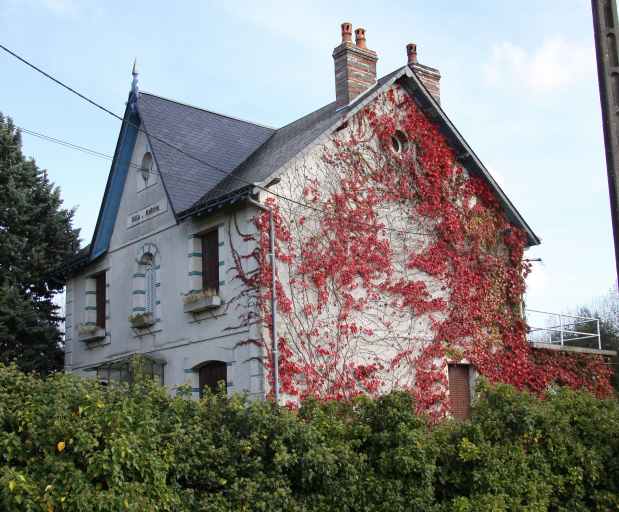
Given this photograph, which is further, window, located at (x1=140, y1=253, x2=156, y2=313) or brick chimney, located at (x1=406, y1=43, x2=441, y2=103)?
brick chimney, located at (x1=406, y1=43, x2=441, y2=103)

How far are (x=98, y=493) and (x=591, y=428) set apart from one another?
7.46 metres

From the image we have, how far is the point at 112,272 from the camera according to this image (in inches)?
794

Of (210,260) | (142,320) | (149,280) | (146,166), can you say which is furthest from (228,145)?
(142,320)

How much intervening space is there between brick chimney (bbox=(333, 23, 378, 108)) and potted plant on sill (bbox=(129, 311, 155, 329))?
21.5 ft

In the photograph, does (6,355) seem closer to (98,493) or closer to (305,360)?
(305,360)

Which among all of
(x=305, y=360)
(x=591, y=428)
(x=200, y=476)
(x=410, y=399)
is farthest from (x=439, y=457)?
(x=305, y=360)

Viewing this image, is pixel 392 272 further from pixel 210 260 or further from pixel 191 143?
pixel 191 143

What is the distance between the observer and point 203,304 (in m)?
16.4

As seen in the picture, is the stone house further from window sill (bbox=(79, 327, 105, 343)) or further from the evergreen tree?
the evergreen tree

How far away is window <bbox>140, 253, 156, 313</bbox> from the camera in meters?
18.7

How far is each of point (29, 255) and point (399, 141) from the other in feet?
34.0

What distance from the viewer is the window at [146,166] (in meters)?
19.2

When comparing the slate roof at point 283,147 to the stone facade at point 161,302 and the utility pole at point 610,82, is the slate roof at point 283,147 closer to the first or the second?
the stone facade at point 161,302

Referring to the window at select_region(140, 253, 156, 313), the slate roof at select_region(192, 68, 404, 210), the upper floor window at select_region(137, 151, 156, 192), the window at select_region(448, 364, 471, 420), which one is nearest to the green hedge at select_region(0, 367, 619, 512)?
the window at select_region(448, 364, 471, 420)
